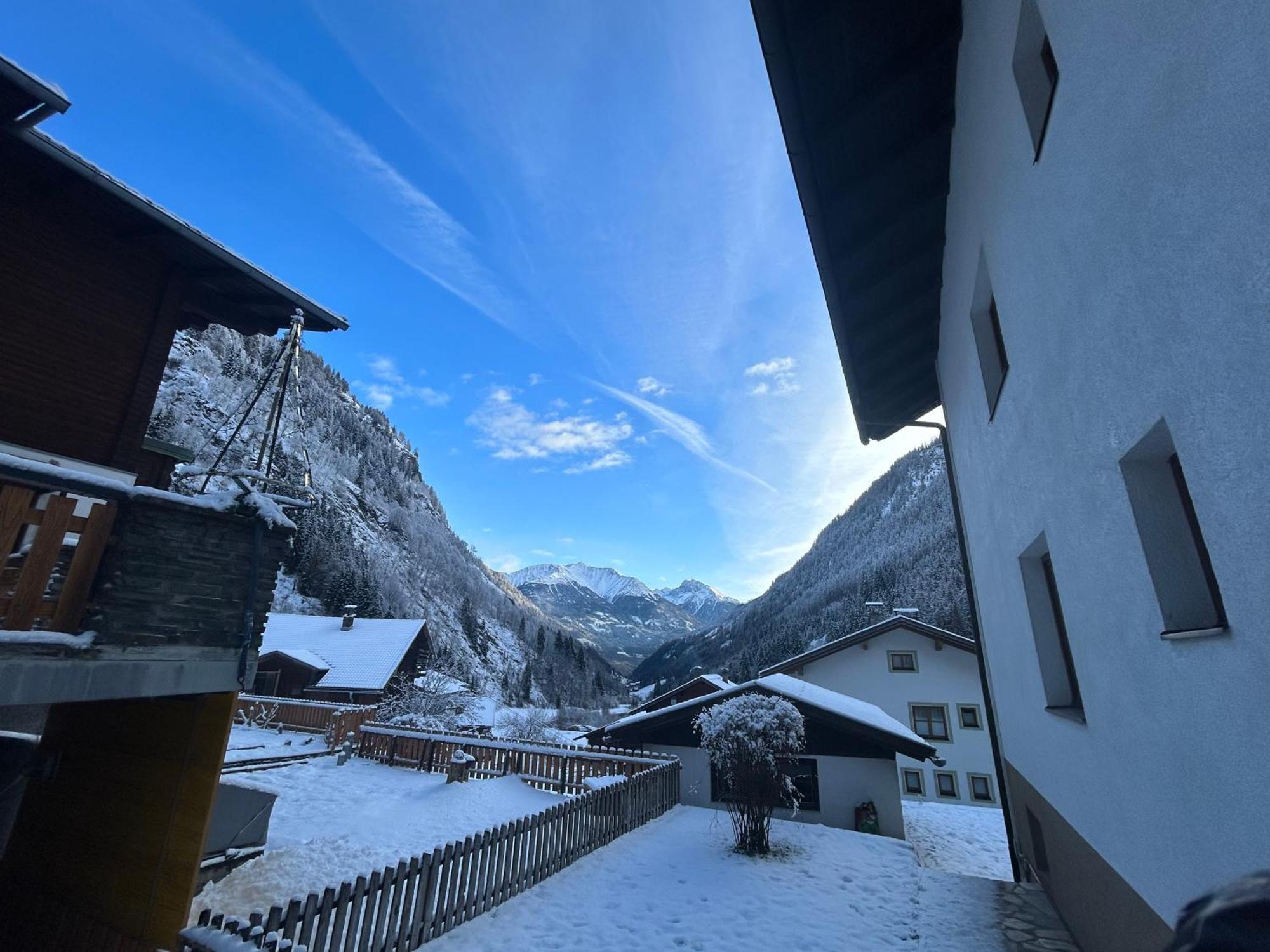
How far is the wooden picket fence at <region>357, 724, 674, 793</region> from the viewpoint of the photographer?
1656cm

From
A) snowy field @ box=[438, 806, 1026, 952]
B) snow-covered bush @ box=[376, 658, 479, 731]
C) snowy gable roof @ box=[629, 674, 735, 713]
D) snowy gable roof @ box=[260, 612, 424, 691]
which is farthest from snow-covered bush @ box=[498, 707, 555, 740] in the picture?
snowy field @ box=[438, 806, 1026, 952]

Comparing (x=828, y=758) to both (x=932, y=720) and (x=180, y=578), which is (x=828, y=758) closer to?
(x=180, y=578)

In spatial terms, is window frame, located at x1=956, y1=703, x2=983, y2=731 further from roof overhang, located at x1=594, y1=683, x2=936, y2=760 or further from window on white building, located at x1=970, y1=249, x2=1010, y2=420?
window on white building, located at x1=970, y1=249, x2=1010, y2=420

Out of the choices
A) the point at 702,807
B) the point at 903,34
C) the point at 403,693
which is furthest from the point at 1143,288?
the point at 403,693

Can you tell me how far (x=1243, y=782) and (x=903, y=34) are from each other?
6502 mm

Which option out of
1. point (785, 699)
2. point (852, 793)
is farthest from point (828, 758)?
point (785, 699)

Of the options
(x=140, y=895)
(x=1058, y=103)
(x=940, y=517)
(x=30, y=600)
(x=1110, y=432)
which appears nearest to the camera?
(x=1110, y=432)

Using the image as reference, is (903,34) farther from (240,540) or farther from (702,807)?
(702,807)

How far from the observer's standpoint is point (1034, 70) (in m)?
4.53

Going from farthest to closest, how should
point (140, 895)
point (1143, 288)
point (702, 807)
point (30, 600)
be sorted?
1. point (702, 807)
2. point (140, 895)
3. point (30, 600)
4. point (1143, 288)

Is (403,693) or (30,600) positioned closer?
(30,600)

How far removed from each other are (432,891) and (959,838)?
16.7 meters

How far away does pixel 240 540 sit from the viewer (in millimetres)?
5719

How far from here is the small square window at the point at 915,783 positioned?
2687 cm
